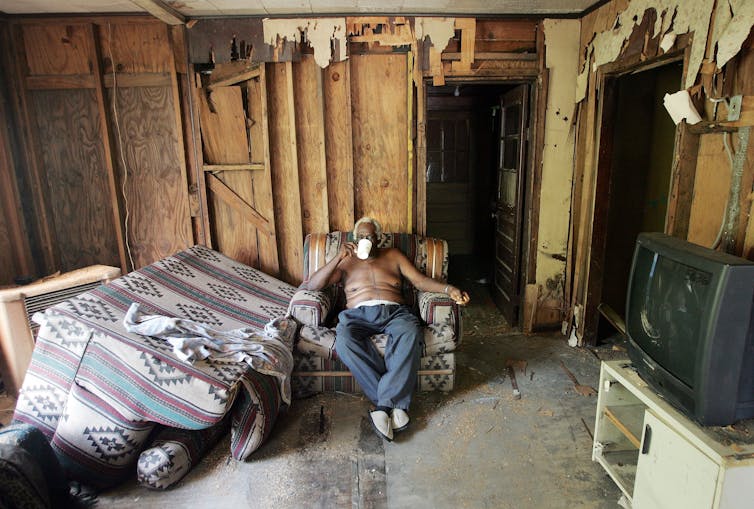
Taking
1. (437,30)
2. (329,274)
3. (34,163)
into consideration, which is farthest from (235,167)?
(437,30)

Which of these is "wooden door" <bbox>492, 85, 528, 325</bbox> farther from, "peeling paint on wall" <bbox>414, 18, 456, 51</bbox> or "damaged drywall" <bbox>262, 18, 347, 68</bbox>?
"damaged drywall" <bbox>262, 18, 347, 68</bbox>

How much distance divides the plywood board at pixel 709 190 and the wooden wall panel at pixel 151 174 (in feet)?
10.7

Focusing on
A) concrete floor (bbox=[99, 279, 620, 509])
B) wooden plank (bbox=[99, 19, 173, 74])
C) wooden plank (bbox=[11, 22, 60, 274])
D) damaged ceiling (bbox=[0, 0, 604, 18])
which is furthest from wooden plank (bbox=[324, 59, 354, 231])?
wooden plank (bbox=[11, 22, 60, 274])

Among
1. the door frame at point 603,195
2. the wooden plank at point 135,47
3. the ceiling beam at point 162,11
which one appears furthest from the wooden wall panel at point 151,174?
the door frame at point 603,195

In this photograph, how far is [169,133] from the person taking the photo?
3.41 meters

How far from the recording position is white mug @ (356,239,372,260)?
2.91 meters

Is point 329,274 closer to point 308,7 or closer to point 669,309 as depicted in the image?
point 308,7

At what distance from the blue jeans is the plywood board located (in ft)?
5.01

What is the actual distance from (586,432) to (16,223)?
3921 millimetres

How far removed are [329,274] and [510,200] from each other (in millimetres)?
1842

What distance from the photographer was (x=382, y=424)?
240 cm

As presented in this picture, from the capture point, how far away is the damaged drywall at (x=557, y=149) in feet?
10.8

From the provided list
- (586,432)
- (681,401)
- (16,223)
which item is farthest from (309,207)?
(681,401)

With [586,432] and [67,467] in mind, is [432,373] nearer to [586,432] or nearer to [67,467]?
[586,432]
